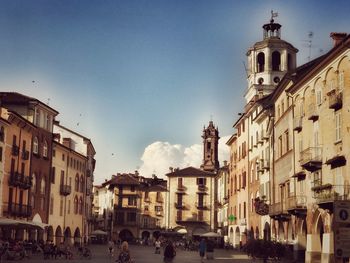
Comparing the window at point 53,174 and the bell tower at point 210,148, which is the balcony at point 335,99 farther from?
the bell tower at point 210,148

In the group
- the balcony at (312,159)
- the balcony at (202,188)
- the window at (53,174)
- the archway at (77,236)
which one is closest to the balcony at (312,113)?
the balcony at (312,159)

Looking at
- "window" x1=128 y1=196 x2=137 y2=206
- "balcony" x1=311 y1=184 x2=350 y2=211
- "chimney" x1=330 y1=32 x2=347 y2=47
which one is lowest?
"balcony" x1=311 y1=184 x2=350 y2=211

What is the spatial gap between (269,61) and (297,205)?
1314 inches

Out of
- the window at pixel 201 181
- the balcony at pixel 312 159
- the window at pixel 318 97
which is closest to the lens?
the balcony at pixel 312 159

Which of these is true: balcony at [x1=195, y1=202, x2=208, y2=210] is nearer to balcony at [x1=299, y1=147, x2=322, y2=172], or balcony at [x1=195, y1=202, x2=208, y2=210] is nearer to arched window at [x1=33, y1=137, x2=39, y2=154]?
arched window at [x1=33, y1=137, x2=39, y2=154]

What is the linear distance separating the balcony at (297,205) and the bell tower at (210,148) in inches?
3094

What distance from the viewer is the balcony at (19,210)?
2147 inches

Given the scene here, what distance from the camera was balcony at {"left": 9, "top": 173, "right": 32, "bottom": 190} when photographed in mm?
54622

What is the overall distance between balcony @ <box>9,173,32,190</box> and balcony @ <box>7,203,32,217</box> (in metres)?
1.91

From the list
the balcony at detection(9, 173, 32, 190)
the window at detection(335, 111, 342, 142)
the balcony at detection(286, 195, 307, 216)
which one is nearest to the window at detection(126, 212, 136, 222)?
the balcony at detection(9, 173, 32, 190)

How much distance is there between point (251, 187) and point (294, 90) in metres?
21.9

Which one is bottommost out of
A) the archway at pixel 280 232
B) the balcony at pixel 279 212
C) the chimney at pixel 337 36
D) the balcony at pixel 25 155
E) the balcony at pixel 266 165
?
the archway at pixel 280 232

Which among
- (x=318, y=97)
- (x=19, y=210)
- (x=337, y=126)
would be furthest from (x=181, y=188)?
(x=337, y=126)

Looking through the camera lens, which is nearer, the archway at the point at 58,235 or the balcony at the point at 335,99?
the balcony at the point at 335,99
